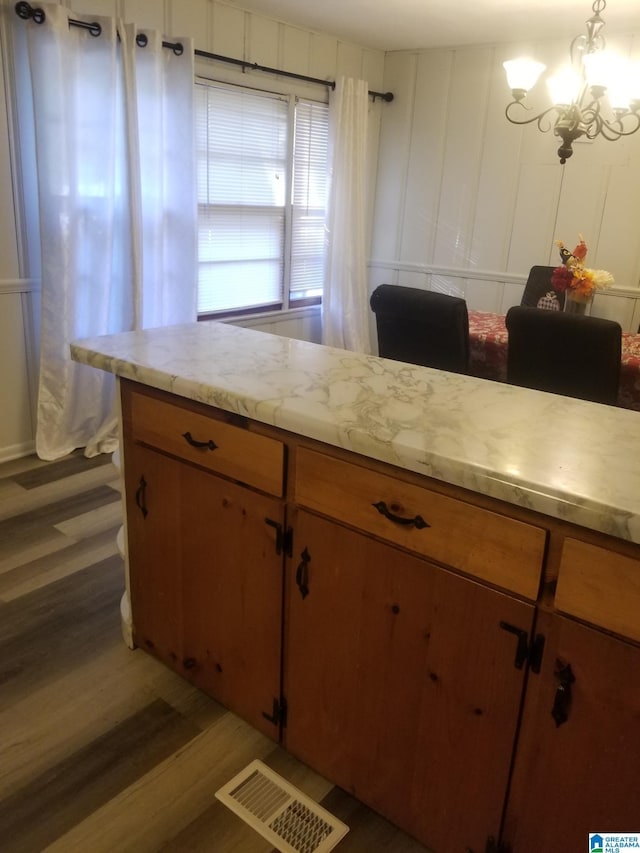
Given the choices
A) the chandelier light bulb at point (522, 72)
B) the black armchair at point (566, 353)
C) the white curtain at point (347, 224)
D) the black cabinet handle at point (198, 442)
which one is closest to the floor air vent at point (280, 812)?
the black cabinet handle at point (198, 442)

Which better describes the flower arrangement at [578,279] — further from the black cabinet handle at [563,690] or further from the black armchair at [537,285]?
the black cabinet handle at [563,690]

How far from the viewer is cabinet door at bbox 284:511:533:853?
1204 mm

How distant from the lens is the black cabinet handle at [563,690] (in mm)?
1095

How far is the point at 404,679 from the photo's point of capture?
1328mm

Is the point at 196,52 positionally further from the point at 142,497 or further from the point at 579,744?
the point at 579,744

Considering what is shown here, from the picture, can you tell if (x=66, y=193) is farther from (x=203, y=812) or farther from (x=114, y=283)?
(x=203, y=812)

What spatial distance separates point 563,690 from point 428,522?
349 mm

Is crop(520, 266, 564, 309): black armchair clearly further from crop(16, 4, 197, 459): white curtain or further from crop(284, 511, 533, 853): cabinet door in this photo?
crop(284, 511, 533, 853): cabinet door

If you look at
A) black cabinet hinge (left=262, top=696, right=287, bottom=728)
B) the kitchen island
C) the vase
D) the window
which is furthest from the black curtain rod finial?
black cabinet hinge (left=262, top=696, right=287, bottom=728)

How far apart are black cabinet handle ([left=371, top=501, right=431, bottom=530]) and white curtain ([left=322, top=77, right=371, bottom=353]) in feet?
11.8

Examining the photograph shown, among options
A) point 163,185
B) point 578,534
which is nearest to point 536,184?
point 163,185

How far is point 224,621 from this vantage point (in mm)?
1659

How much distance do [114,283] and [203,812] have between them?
262 cm

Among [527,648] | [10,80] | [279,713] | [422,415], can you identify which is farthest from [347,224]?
[527,648]
